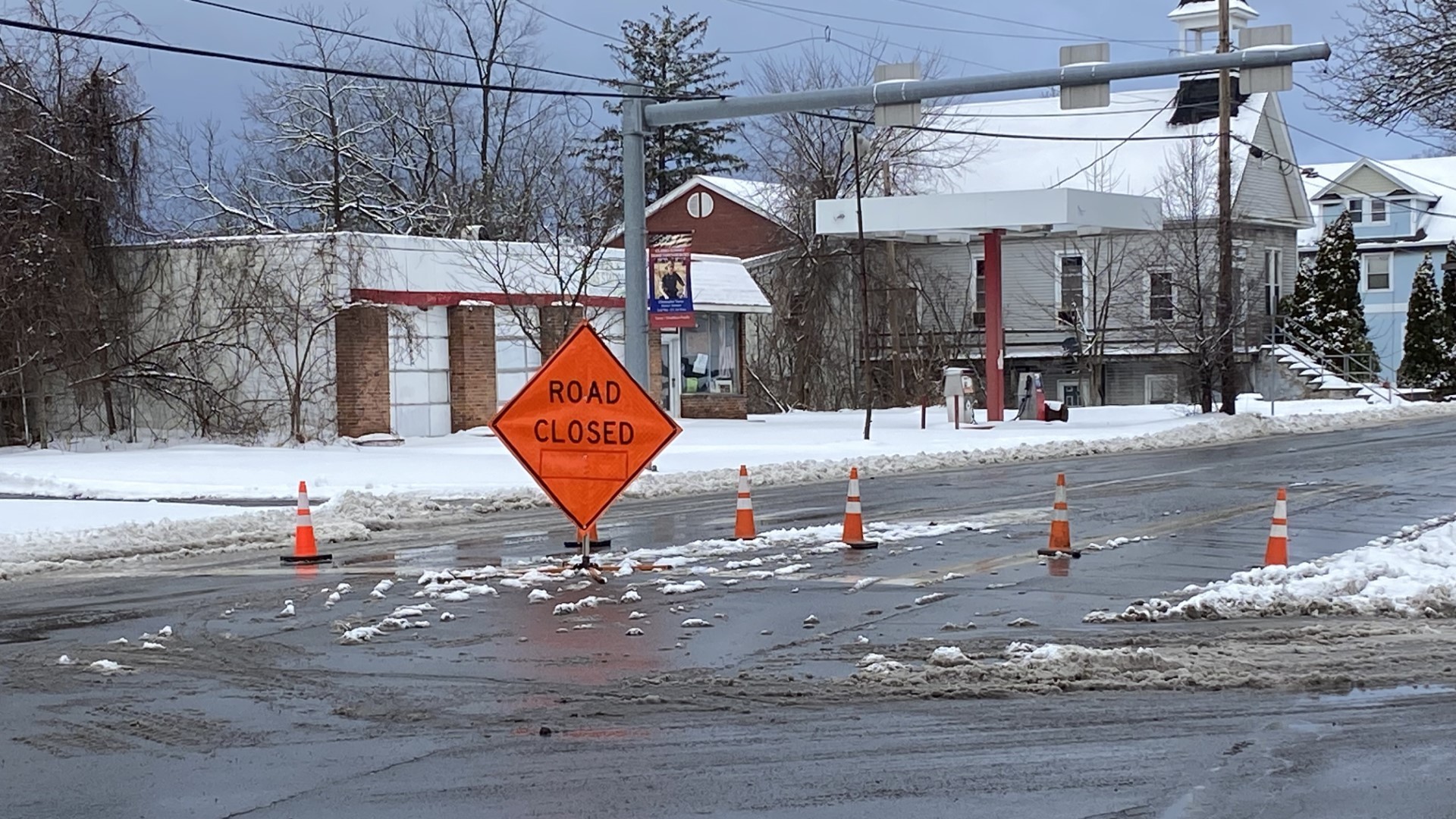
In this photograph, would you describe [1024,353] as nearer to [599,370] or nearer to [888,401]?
[888,401]

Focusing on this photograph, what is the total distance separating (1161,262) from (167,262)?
2822cm

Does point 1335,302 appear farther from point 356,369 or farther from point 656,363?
point 356,369

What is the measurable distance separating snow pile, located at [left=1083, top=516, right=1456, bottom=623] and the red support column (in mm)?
24707

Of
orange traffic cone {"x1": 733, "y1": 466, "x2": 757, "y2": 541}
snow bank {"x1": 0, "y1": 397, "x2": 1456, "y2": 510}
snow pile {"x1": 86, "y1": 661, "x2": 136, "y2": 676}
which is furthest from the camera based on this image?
snow bank {"x1": 0, "y1": 397, "x2": 1456, "y2": 510}

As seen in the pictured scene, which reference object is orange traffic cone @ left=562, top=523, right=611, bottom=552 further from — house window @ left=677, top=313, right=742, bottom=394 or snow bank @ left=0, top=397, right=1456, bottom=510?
house window @ left=677, top=313, right=742, bottom=394

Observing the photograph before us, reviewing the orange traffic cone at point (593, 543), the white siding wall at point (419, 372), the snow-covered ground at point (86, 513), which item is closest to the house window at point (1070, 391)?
the white siding wall at point (419, 372)

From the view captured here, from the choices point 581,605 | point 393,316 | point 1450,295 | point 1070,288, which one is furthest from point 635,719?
point 1450,295

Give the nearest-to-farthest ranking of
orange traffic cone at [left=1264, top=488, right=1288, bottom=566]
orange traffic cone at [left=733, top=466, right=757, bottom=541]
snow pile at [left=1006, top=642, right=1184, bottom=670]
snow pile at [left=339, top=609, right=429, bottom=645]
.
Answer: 1. snow pile at [left=1006, top=642, right=1184, bottom=670]
2. snow pile at [left=339, top=609, right=429, bottom=645]
3. orange traffic cone at [left=1264, top=488, right=1288, bottom=566]
4. orange traffic cone at [left=733, top=466, right=757, bottom=541]

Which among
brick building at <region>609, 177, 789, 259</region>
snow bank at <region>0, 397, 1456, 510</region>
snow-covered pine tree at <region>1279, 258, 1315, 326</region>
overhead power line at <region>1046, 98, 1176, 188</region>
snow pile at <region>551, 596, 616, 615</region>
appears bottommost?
snow pile at <region>551, 596, 616, 615</region>

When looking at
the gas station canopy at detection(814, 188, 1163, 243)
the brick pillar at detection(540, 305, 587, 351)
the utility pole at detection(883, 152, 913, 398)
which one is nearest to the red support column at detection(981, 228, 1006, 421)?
the gas station canopy at detection(814, 188, 1163, 243)

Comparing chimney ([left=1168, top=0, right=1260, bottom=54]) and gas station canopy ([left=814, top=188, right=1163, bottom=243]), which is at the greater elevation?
chimney ([left=1168, top=0, right=1260, bottom=54])

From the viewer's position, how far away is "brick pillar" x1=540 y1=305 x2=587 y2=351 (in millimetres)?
35775

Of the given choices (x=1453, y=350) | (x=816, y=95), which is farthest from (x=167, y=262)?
(x=1453, y=350)

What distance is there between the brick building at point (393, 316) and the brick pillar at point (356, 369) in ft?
0.07
